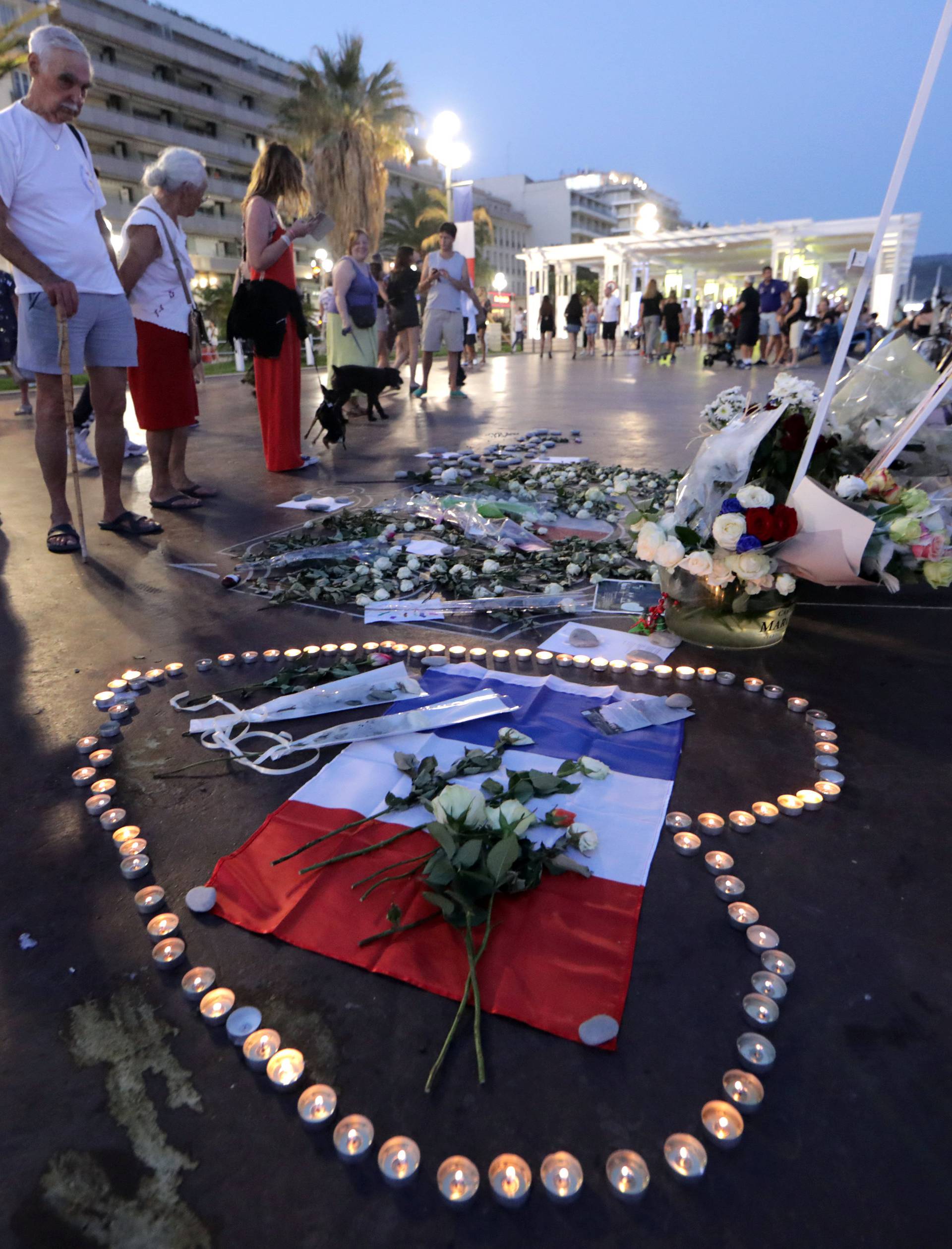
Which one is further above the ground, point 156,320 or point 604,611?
point 156,320

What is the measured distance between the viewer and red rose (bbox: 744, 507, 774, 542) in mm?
2324

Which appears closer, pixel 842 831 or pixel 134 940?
pixel 134 940

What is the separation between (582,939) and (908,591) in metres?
2.55

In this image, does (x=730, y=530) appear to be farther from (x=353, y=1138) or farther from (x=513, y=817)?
(x=353, y=1138)

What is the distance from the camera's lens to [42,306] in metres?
3.39

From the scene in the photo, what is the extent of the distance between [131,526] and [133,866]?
9.35 ft

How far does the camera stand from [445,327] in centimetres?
941

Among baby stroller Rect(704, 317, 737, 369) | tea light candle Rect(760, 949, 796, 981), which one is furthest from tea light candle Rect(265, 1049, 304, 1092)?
baby stroller Rect(704, 317, 737, 369)

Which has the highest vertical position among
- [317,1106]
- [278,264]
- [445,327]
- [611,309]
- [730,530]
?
[611,309]

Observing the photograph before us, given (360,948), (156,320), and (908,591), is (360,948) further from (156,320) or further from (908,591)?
(156,320)

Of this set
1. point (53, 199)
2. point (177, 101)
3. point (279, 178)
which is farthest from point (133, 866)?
point (177, 101)

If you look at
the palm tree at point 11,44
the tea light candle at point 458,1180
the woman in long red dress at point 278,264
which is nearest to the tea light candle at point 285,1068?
the tea light candle at point 458,1180

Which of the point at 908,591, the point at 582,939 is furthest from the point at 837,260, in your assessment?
the point at 582,939

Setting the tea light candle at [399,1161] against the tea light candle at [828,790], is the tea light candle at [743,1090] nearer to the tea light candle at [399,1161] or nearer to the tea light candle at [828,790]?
the tea light candle at [399,1161]
